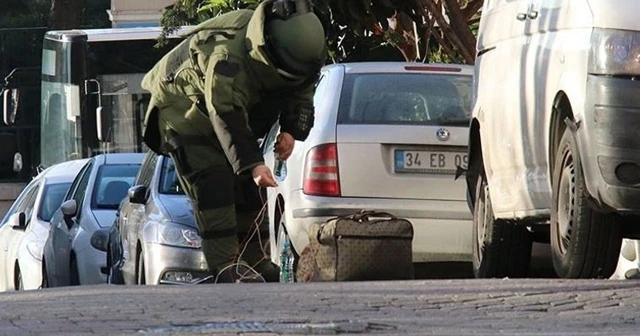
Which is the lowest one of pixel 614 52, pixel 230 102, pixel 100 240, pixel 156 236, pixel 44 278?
pixel 44 278

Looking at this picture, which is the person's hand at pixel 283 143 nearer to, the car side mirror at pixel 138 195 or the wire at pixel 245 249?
the wire at pixel 245 249

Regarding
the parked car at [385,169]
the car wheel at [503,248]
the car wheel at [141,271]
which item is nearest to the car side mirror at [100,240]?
the car wheel at [141,271]

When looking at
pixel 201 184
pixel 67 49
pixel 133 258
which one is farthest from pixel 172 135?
pixel 67 49

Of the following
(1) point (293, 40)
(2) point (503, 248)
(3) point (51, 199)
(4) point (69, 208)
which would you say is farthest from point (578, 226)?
(3) point (51, 199)

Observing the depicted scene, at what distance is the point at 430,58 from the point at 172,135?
1078 cm

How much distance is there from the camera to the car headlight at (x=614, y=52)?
8.17 meters

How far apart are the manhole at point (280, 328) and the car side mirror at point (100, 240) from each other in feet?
34.8

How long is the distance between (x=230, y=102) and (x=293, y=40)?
476 mm

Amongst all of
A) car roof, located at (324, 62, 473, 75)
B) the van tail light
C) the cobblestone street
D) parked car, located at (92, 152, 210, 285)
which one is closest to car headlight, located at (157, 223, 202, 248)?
parked car, located at (92, 152, 210, 285)

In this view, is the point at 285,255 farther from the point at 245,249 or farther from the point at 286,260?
the point at 245,249

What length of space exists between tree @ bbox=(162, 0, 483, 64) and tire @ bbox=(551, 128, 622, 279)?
6.53 meters

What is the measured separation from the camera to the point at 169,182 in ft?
49.3

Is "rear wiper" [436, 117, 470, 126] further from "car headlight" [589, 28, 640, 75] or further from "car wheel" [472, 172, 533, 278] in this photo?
"car headlight" [589, 28, 640, 75]

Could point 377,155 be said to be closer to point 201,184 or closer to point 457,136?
point 457,136
